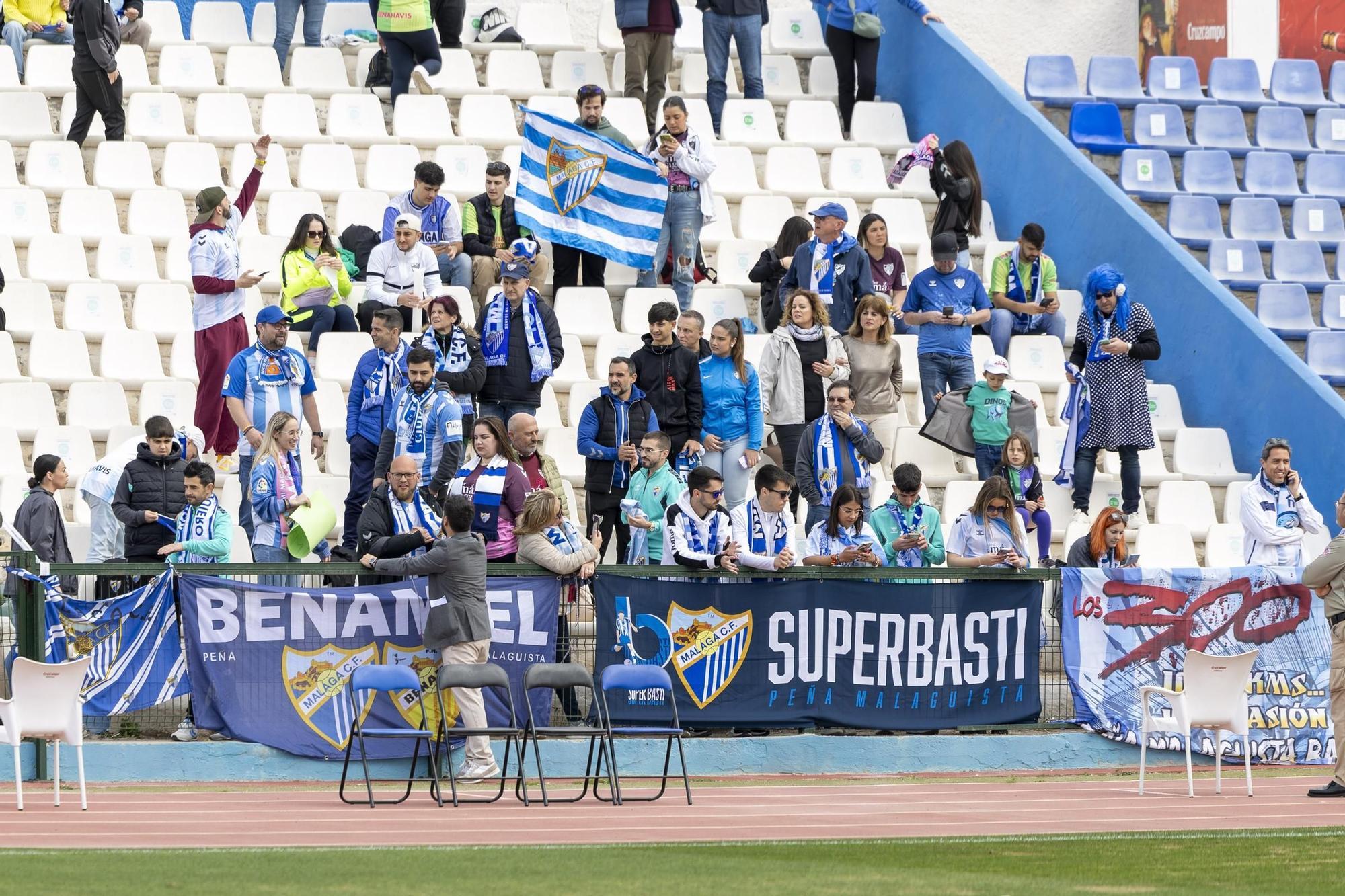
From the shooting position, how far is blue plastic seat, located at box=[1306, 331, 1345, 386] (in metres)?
18.3

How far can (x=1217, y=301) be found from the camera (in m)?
17.8

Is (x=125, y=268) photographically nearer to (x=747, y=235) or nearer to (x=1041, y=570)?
(x=747, y=235)

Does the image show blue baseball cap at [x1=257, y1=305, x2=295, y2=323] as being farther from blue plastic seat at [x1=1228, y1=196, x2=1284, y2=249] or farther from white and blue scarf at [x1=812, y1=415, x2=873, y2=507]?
blue plastic seat at [x1=1228, y1=196, x2=1284, y2=249]

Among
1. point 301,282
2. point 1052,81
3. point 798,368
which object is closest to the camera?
point 798,368

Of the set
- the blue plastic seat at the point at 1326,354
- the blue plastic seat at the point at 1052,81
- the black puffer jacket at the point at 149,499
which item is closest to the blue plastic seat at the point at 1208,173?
the blue plastic seat at the point at 1052,81

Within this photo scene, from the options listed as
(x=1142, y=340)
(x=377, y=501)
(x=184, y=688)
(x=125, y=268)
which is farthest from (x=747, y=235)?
(x=184, y=688)

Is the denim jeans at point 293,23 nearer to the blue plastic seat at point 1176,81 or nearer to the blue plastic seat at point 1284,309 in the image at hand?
the blue plastic seat at point 1176,81

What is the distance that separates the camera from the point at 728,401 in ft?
47.9

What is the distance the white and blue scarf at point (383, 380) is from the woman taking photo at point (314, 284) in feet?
6.02

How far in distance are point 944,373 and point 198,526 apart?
5945 millimetres

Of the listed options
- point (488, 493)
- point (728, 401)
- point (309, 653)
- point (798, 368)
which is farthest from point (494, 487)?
point (798, 368)

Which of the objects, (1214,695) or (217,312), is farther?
(217,312)

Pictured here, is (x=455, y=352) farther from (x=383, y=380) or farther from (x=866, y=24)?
(x=866, y=24)

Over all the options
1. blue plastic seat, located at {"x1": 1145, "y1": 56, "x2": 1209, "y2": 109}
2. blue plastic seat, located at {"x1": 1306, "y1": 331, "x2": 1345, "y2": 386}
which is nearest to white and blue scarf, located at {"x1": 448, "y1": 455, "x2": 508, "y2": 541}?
blue plastic seat, located at {"x1": 1306, "y1": 331, "x2": 1345, "y2": 386}
